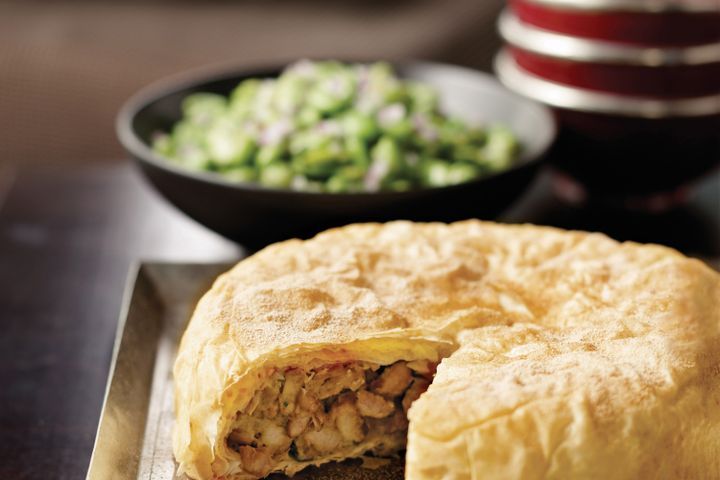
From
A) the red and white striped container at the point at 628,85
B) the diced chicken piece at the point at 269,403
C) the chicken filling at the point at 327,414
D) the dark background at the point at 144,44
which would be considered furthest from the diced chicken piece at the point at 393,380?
the dark background at the point at 144,44

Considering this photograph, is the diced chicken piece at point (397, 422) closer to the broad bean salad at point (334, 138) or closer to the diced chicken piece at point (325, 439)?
the diced chicken piece at point (325, 439)

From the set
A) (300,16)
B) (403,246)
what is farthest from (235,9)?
(403,246)

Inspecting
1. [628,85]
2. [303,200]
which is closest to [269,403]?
[303,200]

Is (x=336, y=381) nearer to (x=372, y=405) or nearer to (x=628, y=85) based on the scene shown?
(x=372, y=405)

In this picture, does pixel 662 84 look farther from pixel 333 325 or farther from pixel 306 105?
pixel 333 325

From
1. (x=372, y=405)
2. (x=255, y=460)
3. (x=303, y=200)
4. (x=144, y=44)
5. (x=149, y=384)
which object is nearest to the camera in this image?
(x=255, y=460)

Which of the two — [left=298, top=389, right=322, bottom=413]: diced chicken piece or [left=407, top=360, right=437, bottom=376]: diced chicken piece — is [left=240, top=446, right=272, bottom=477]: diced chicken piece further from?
[left=407, top=360, right=437, bottom=376]: diced chicken piece

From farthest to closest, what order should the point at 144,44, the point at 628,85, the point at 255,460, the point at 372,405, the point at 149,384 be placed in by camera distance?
1. the point at 144,44
2. the point at 628,85
3. the point at 149,384
4. the point at 372,405
5. the point at 255,460
